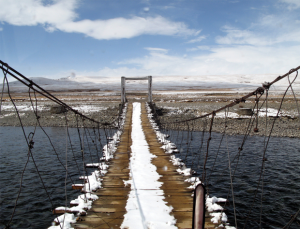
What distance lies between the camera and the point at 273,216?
539cm

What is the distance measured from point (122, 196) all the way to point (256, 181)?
4.66 metres

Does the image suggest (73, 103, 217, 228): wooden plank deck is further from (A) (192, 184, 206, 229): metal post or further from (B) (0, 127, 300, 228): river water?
(A) (192, 184, 206, 229): metal post

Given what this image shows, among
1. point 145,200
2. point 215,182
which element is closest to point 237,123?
point 215,182

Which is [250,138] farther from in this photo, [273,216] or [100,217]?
[100,217]

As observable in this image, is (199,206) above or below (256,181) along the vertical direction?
above

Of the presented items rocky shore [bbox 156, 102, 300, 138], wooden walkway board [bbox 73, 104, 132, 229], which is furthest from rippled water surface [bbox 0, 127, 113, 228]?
rocky shore [bbox 156, 102, 300, 138]

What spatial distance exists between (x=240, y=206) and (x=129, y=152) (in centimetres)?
375

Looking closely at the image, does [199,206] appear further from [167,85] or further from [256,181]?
[167,85]

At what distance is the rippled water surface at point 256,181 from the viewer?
5.44 metres

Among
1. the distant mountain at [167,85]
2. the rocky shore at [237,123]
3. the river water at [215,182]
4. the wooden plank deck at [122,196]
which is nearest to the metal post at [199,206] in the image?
the river water at [215,182]

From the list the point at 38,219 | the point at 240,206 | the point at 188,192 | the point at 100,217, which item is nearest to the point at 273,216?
the point at 240,206

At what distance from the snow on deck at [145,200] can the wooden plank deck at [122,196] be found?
0.36 feet

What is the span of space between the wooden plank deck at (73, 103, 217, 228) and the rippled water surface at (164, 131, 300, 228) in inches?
30.9

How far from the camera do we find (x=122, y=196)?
14.9 ft
